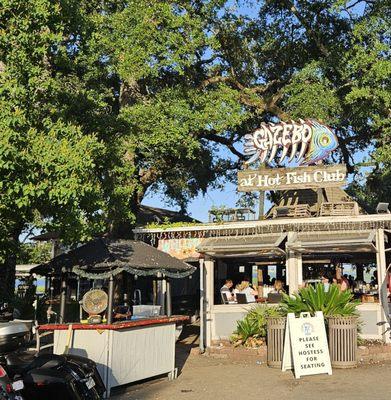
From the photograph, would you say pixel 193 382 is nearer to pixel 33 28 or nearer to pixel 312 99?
pixel 33 28

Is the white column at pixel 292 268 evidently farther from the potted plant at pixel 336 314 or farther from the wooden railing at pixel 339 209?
the potted plant at pixel 336 314

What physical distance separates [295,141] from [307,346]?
704 centimetres

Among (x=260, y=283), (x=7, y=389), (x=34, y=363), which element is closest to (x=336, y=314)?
(x=34, y=363)

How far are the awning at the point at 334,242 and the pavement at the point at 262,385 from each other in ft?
9.92

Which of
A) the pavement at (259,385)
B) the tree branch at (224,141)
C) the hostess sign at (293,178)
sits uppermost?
the tree branch at (224,141)

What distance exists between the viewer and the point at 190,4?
1814 cm

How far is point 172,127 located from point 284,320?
7133mm

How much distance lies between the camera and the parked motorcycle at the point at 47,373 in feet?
22.6

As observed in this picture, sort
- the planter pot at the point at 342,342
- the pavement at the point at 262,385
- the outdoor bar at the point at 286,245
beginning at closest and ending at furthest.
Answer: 1. the pavement at the point at 262,385
2. the planter pot at the point at 342,342
3. the outdoor bar at the point at 286,245

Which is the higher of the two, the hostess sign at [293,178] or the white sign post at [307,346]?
the hostess sign at [293,178]

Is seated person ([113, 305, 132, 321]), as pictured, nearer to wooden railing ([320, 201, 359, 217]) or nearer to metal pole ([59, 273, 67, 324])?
metal pole ([59, 273, 67, 324])

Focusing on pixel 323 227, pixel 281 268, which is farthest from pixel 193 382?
pixel 281 268

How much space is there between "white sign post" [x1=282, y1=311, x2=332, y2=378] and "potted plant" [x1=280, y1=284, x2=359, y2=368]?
21.9 inches

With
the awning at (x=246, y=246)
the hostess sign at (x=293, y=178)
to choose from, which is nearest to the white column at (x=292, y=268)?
the awning at (x=246, y=246)
